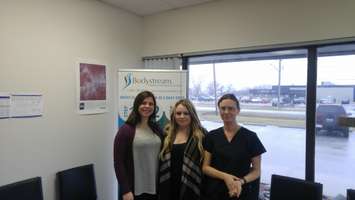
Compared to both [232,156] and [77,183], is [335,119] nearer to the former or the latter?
[232,156]

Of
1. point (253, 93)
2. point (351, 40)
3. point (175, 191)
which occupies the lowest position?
point (175, 191)

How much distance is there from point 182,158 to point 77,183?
4.16ft

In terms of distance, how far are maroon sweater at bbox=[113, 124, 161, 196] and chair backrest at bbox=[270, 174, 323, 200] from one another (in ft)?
4.27

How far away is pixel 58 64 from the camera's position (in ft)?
8.80

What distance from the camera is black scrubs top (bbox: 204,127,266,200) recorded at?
1958mm

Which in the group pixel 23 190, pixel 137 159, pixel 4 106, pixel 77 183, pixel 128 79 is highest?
pixel 128 79

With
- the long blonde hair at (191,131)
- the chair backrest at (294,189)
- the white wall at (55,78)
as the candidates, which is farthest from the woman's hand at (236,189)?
the white wall at (55,78)

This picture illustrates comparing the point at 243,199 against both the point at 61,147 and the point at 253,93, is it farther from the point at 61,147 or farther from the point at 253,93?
the point at 61,147

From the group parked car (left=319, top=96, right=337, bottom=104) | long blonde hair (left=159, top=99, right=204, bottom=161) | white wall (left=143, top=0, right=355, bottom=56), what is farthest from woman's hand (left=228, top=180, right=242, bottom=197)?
white wall (left=143, top=0, right=355, bottom=56)

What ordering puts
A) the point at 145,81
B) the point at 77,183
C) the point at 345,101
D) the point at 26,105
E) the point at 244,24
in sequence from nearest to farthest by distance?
the point at 26,105
the point at 345,101
the point at 77,183
the point at 244,24
the point at 145,81

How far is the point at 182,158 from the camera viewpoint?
7.14 ft

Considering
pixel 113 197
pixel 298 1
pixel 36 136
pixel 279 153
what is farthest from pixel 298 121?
pixel 36 136

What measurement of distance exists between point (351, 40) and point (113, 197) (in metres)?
3.03

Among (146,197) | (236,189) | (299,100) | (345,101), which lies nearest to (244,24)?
(299,100)
